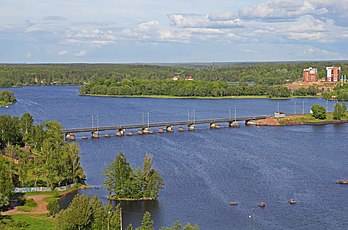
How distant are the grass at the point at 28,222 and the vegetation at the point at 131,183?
5.55 metres

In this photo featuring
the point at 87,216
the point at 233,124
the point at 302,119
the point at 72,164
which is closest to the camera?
the point at 87,216

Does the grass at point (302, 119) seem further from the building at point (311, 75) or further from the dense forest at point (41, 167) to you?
the building at point (311, 75)

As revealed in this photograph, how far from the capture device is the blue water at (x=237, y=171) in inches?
1271

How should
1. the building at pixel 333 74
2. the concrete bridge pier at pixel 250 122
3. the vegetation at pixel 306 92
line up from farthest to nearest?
the building at pixel 333 74 < the vegetation at pixel 306 92 < the concrete bridge pier at pixel 250 122

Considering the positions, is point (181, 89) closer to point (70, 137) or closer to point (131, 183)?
point (70, 137)

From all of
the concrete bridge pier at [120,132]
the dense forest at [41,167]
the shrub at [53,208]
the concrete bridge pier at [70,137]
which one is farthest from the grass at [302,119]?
the shrub at [53,208]

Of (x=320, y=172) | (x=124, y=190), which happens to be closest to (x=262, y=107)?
(x=320, y=172)

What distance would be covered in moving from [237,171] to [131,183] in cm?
1121

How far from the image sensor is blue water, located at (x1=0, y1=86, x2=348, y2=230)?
32.3 m

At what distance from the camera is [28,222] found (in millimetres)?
29297

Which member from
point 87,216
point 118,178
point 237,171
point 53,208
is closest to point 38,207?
point 53,208

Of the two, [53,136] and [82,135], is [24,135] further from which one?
[82,135]

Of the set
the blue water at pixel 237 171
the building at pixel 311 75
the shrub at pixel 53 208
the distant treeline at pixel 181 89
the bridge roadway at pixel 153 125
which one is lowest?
the blue water at pixel 237 171

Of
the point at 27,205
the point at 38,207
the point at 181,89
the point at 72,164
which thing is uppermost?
the point at 181,89
